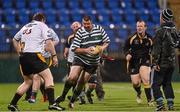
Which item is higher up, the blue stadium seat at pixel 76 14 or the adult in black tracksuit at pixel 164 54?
the blue stadium seat at pixel 76 14

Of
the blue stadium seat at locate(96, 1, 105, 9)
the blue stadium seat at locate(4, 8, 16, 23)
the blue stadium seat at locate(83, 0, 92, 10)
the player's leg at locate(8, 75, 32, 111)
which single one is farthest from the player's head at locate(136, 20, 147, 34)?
the blue stadium seat at locate(96, 1, 105, 9)

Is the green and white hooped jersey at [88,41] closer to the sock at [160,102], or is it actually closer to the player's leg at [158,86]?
the player's leg at [158,86]

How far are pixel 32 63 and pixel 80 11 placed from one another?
65.3ft

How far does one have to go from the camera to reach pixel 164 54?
610 inches

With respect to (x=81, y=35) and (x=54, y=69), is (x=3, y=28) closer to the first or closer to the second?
(x=54, y=69)

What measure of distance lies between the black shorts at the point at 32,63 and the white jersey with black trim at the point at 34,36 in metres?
0.12

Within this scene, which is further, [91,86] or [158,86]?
[91,86]

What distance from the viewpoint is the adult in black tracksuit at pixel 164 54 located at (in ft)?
50.1

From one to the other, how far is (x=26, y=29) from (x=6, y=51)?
1622 cm

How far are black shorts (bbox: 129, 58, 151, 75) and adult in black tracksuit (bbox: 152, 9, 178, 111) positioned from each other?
2.72 m

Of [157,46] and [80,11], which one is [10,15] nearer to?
[80,11]

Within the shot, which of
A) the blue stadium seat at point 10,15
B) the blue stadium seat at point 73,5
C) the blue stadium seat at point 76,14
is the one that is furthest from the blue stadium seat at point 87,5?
the blue stadium seat at point 10,15

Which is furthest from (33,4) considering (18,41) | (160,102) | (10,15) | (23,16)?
(160,102)

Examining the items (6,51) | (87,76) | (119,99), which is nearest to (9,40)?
(6,51)
